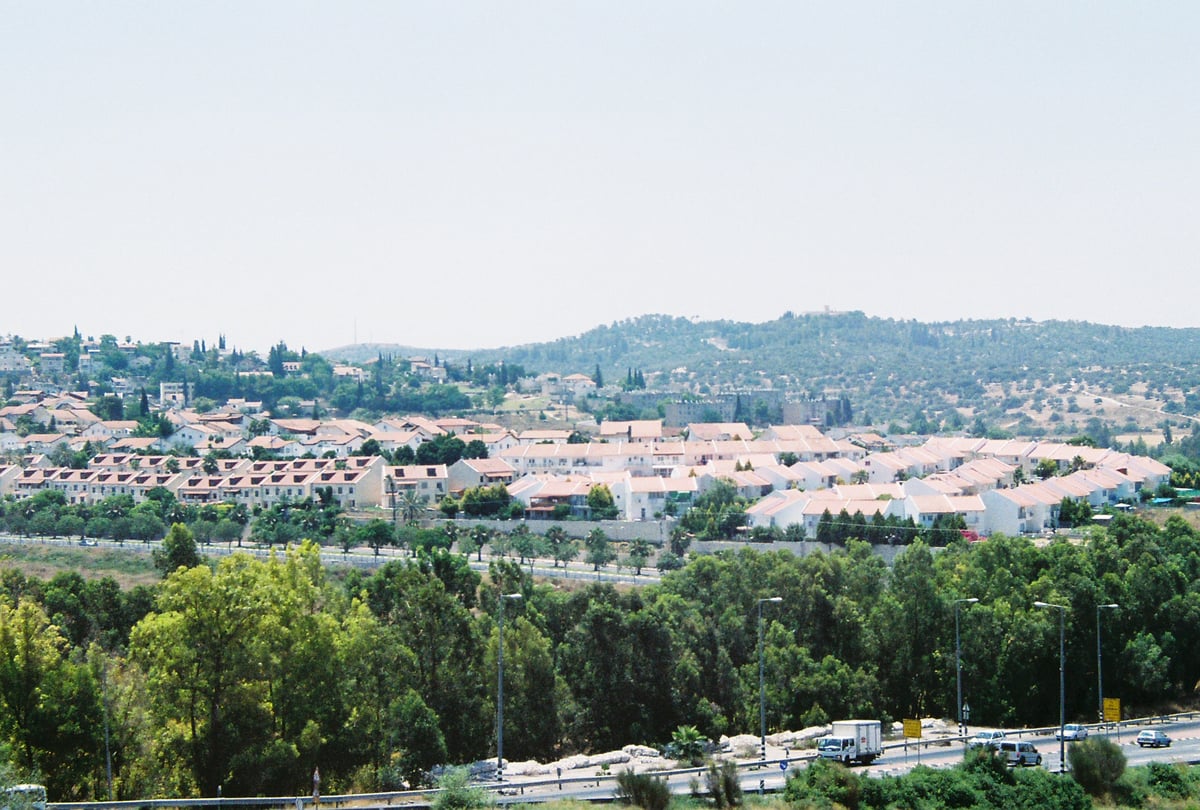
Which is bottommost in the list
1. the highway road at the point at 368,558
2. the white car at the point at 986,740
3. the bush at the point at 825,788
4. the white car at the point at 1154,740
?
the highway road at the point at 368,558

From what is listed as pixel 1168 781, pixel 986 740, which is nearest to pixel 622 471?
pixel 986 740

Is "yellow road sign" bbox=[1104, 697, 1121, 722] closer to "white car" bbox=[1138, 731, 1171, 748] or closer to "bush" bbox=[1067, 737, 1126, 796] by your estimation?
"white car" bbox=[1138, 731, 1171, 748]

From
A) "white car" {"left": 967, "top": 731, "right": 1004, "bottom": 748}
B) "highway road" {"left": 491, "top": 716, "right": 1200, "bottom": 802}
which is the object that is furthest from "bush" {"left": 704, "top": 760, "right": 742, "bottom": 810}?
"white car" {"left": 967, "top": 731, "right": 1004, "bottom": 748}

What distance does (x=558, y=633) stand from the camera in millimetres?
35250

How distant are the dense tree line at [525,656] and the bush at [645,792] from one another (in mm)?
5873

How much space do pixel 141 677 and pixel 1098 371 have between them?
18211cm

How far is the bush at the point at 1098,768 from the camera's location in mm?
22141

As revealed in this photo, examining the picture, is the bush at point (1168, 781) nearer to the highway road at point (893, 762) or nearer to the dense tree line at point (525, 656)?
the highway road at point (893, 762)

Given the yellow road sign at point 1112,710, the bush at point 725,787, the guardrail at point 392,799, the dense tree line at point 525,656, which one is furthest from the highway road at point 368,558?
the bush at point 725,787

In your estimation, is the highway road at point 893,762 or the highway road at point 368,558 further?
the highway road at point 368,558

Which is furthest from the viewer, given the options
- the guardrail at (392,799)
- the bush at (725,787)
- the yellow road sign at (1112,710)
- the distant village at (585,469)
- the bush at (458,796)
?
the distant village at (585,469)

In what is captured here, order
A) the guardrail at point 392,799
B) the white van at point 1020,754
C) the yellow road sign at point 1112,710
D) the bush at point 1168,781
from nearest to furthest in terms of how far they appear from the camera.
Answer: the guardrail at point 392,799 < the bush at point 1168,781 < the white van at point 1020,754 < the yellow road sign at point 1112,710

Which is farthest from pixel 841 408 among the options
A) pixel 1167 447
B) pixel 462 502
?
pixel 462 502

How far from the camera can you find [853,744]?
24.3 metres
